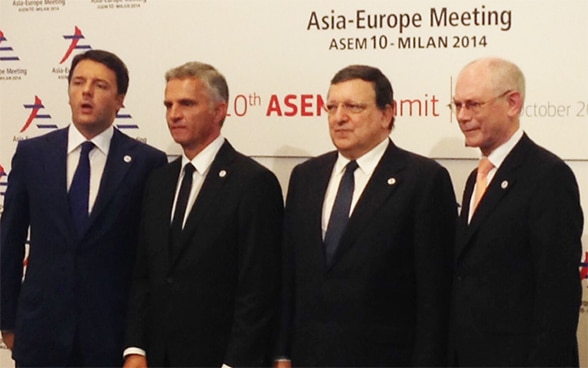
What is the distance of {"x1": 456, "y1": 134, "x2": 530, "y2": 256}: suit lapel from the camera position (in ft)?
11.8

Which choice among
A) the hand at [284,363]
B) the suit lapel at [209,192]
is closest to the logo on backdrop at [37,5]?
the suit lapel at [209,192]

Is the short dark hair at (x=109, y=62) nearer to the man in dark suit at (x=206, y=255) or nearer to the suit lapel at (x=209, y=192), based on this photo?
the man in dark suit at (x=206, y=255)

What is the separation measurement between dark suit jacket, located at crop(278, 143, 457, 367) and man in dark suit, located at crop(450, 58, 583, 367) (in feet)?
0.28

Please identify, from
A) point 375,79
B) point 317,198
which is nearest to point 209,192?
point 317,198

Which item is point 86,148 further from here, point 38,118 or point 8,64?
point 8,64

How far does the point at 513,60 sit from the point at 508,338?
1351 millimetres

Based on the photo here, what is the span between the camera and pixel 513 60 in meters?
4.36

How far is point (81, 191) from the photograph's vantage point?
4305 millimetres

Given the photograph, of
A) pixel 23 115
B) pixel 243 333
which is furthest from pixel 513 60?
pixel 23 115

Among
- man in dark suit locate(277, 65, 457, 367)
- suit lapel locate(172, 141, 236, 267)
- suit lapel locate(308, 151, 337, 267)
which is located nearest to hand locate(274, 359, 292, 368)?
man in dark suit locate(277, 65, 457, 367)

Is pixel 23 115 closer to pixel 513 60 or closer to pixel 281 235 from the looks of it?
pixel 281 235

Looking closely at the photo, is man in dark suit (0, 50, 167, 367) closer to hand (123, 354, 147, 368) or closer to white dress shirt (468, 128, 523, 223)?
hand (123, 354, 147, 368)

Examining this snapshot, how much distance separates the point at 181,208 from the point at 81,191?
0.47m

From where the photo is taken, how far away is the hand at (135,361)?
4117mm
